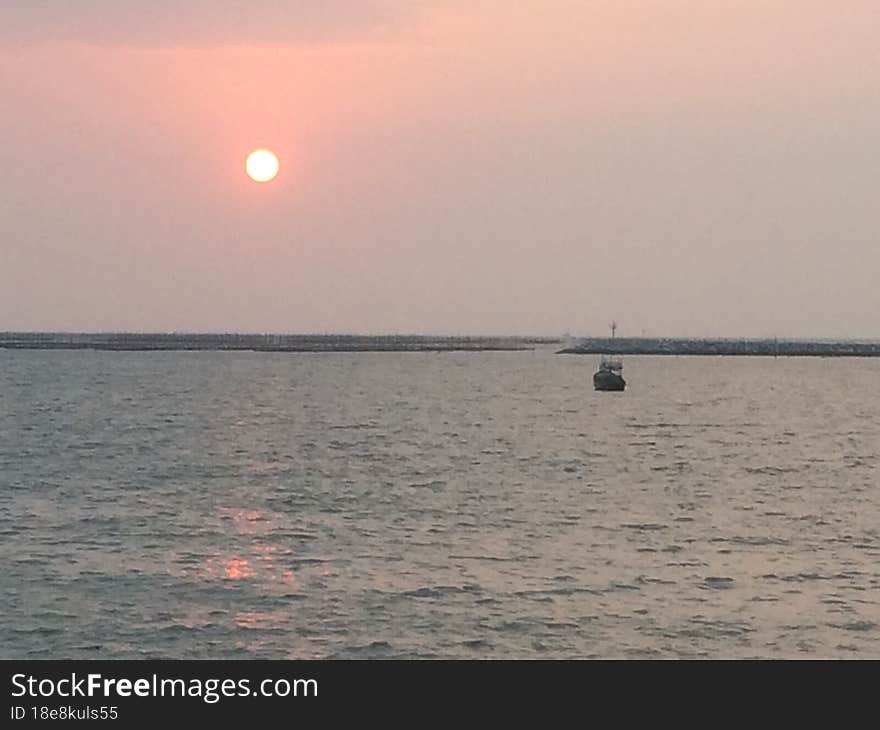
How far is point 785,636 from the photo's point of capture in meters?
21.3

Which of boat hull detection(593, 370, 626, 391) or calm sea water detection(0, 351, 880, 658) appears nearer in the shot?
calm sea water detection(0, 351, 880, 658)

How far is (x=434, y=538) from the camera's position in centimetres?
3183

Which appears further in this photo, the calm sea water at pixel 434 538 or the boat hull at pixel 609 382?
the boat hull at pixel 609 382

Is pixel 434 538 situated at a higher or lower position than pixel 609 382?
lower

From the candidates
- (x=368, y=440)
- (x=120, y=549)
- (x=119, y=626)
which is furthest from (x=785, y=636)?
(x=368, y=440)

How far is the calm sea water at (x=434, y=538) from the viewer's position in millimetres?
21312

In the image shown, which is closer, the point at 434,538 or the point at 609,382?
the point at 434,538

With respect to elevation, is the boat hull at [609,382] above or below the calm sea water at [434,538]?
above

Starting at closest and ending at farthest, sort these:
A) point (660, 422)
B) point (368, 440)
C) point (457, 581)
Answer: point (457, 581)
point (368, 440)
point (660, 422)

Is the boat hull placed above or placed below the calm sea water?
above

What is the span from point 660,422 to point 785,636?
62.6 meters

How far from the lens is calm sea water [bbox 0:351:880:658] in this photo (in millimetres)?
21312
